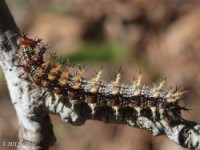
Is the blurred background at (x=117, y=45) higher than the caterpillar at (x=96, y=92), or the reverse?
the blurred background at (x=117, y=45)

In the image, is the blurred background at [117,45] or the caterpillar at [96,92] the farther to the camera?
the blurred background at [117,45]

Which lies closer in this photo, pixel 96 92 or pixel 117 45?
pixel 96 92

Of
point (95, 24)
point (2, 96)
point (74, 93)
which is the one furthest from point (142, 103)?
point (95, 24)

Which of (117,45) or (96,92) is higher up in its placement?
(117,45)

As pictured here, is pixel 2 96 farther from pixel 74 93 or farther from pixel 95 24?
pixel 74 93

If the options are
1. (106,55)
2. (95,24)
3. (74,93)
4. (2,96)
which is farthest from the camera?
(95,24)

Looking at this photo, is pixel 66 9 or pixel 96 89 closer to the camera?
pixel 96 89
